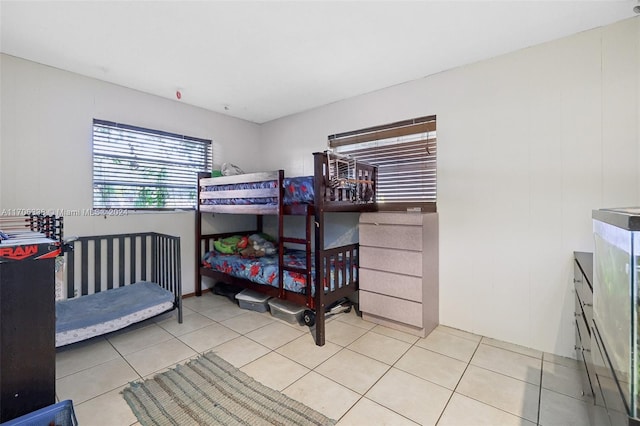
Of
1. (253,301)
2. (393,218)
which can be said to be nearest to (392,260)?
(393,218)

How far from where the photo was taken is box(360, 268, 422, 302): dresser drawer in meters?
2.47

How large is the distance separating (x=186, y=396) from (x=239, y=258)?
161 cm

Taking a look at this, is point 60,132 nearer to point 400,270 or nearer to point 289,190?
point 289,190

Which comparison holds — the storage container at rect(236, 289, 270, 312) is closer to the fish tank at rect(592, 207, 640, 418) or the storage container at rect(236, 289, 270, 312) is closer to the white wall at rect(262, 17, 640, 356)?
the white wall at rect(262, 17, 640, 356)

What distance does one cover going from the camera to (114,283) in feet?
9.71

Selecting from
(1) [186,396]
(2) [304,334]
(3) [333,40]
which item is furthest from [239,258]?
(3) [333,40]

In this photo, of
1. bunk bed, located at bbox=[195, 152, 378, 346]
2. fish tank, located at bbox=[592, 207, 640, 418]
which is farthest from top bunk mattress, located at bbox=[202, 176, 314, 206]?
fish tank, located at bbox=[592, 207, 640, 418]

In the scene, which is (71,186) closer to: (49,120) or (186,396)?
(49,120)

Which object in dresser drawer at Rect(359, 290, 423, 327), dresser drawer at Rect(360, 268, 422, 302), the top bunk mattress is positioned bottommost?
dresser drawer at Rect(359, 290, 423, 327)

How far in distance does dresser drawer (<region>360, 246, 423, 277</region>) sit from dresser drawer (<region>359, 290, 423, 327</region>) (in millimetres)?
271

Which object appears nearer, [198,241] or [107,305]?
[107,305]

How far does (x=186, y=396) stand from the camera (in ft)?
5.67

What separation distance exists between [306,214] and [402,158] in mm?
1268

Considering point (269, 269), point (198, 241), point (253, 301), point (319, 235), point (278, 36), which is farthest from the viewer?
point (198, 241)
